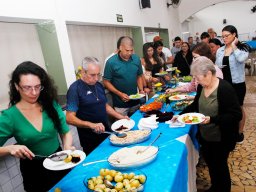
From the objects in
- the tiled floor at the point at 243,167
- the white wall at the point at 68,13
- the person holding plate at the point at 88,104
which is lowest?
the tiled floor at the point at 243,167

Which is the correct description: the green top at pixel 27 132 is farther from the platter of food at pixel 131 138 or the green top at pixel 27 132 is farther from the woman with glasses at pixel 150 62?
the woman with glasses at pixel 150 62

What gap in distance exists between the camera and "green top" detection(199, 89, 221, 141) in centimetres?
183

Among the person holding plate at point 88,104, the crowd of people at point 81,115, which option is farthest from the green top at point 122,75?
the person holding plate at point 88,104

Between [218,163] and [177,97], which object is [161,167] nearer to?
[218,163]

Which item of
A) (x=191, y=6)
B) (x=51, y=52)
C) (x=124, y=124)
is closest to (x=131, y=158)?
(x=124, y=124)

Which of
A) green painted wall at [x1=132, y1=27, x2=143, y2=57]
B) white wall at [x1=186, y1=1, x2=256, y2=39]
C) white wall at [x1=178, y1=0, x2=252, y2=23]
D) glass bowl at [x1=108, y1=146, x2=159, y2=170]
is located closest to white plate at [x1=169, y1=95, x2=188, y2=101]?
glass bowl at [x1=108, y1=146, x2=159, y2=170]

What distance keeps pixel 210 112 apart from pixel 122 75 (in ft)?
4.55

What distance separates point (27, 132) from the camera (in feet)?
4.95

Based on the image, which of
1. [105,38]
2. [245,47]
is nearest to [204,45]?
[245,47]

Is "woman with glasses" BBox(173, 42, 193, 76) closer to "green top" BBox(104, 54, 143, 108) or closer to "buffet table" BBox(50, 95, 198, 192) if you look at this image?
"green top" BBox(104, 54, 143, 108)

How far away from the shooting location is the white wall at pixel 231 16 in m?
14.6

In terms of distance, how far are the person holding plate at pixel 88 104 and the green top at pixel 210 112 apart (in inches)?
33.3

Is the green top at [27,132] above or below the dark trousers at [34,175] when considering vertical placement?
above

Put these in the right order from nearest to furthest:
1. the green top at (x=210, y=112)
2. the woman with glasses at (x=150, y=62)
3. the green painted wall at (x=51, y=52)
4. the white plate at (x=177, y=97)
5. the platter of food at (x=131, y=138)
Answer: the platter of food at (x=131, y=138) < the green top at (x=210, y=112) < the white plate at (x=177, y=97) < the green painted wall at (x=51, y=52) < the woman with glasses at (x=150, y=62)
